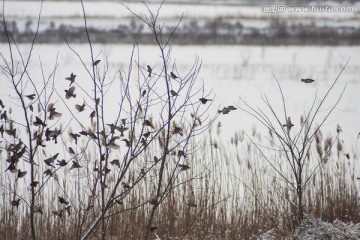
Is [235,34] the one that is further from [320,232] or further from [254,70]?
[320,232]

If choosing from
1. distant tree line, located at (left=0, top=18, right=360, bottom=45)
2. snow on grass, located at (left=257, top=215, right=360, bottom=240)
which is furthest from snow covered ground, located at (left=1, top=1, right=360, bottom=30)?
snow on grass, located at (left=257, top=215, right=360, bottom=240)

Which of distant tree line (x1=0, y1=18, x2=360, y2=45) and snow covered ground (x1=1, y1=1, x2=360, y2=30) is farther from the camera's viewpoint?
snow covered ground (x1=1, y1=1, x2=360, y2=30)

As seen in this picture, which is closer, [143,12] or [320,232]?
[320,232]

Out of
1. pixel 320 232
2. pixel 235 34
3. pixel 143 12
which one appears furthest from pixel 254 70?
pixel 320 232

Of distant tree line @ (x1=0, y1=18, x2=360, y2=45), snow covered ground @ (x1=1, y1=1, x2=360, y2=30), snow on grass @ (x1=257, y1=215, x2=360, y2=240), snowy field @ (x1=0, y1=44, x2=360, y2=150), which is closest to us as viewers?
snow on grass @ (x1=257, y1=215, x2=360, y2=240)

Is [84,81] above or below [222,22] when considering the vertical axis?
below

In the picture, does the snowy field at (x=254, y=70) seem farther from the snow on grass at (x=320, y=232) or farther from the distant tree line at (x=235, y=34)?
the snow on grass at (x=320, y=232)

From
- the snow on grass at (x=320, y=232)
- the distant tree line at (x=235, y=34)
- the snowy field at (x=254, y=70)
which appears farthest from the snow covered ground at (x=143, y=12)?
the snow on grass at (x=320, y=232)

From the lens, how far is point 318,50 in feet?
30.8

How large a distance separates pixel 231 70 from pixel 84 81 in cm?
258

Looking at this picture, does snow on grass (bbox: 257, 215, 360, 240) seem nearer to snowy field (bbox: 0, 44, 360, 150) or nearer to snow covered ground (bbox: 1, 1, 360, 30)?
snowy field (bbox: 0, 44, 360, 150)

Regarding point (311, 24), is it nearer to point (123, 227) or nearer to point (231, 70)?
point (231, 70)

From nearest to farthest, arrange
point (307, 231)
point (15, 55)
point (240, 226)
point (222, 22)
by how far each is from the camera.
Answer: point (307, 231), point (240, 226), point (15, 55), point (222, 22)

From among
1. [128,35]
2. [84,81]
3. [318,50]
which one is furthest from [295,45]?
[84,81]
